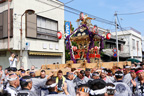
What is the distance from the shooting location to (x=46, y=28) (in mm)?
15938

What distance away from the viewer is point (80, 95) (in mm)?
2537

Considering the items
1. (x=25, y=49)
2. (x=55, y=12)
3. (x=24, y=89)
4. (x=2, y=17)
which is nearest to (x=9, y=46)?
(x=25, y=49)

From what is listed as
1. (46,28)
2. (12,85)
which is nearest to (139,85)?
(12,85)

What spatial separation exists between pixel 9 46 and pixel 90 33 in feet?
21.7

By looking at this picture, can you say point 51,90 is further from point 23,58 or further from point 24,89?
point 23,58

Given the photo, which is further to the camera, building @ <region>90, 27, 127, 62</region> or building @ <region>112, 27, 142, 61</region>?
building @ <region>112, 27, 142, 61</region>

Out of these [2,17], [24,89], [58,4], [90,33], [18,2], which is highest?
[58,4]

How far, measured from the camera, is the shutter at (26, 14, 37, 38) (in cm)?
1366

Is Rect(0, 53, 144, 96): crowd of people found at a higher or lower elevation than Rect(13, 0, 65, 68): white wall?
lower

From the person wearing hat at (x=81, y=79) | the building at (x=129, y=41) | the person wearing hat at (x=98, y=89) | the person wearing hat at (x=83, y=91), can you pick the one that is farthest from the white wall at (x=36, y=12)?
the building at (x=129, y=41)

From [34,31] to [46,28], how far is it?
200cm

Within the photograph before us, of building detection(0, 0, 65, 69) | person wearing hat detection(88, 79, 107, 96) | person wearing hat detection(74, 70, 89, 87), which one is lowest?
person wearing hat detection(74, 70, 89, 87)

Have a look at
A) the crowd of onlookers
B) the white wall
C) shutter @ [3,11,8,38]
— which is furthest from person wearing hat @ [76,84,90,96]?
shutter @ [3,11,8,38]

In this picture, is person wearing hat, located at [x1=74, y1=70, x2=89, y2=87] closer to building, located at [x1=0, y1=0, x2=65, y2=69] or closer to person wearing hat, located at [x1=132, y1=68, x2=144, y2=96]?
person wearing hat, located at [x1=132, y1=68, x2=144, y2=96]
